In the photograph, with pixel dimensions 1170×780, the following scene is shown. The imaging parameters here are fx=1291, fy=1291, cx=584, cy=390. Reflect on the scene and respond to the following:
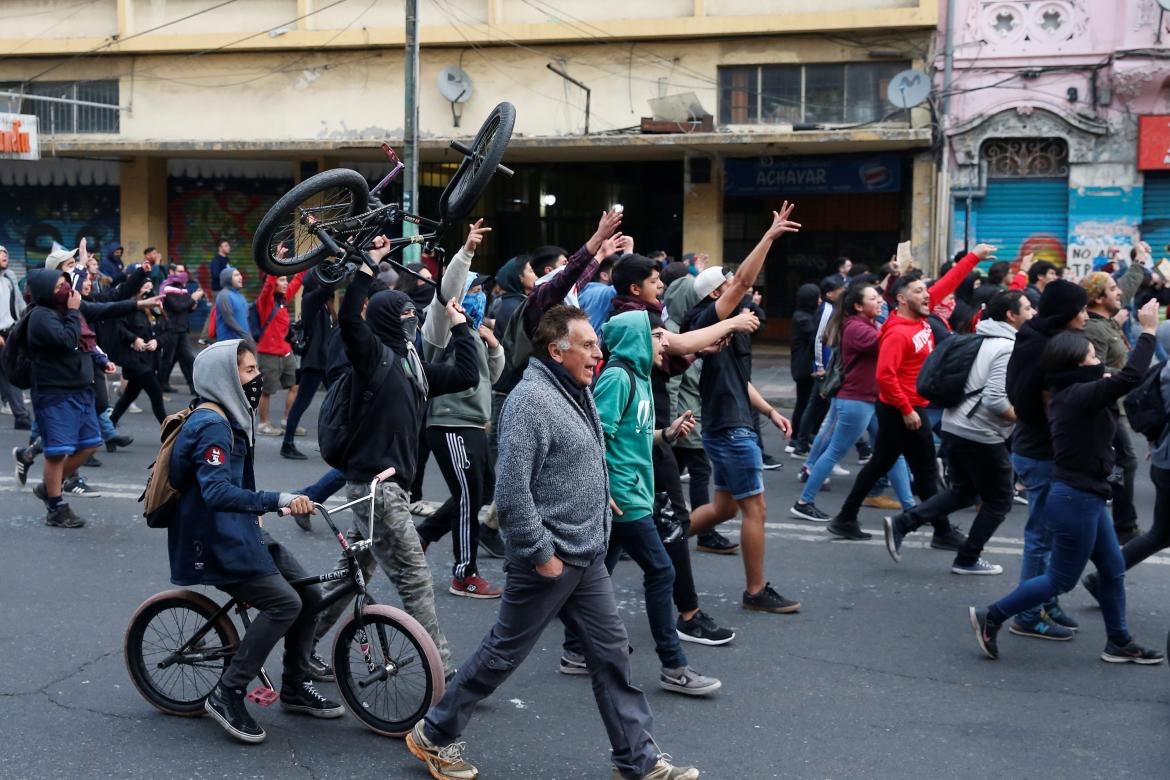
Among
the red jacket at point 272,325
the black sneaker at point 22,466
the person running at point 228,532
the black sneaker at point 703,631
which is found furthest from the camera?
the red jacket at point 272,325

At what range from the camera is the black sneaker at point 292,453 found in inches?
452

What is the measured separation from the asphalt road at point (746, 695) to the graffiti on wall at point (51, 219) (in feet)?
58.2

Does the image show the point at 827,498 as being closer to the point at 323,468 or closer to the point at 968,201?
the point at 323,468

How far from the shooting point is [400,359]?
570 centimetres

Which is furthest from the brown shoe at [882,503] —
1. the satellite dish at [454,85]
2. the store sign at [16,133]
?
the store sign at [16,133]

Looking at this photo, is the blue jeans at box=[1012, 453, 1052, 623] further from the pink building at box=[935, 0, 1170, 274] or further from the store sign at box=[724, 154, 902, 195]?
the store sign at box=[724, 154, 902, 195]

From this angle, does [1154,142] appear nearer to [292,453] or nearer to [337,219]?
[292,453]

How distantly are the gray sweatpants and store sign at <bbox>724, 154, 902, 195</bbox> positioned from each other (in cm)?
1690

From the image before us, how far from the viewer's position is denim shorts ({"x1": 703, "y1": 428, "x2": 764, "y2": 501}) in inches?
264

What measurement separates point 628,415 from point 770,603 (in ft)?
6.59

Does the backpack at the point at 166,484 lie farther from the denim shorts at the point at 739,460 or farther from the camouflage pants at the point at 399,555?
the denim shorts at the point at 739,460

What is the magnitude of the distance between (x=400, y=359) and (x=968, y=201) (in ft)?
49.8

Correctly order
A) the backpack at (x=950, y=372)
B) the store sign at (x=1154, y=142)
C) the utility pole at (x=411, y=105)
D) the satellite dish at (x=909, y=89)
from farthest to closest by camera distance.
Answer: the satellite dish at (x=909, y=89)
the store sign at (x=1154, y=142)
the utility pole at (x=411, y=105)
the backpack at (x=950, y=372)

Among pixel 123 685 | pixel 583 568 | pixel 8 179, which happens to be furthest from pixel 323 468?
pixel 8 179
